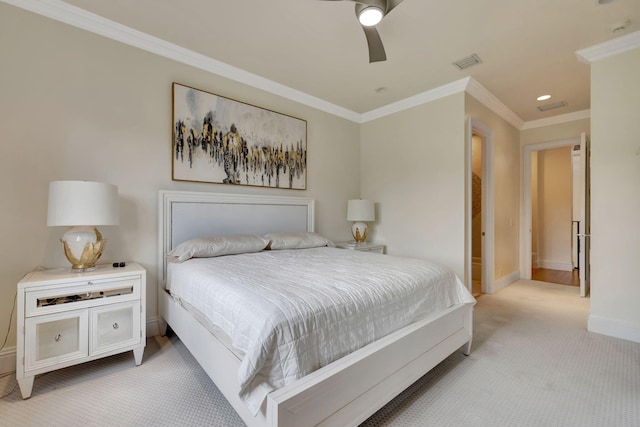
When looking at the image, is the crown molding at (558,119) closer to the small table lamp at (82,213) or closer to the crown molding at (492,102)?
the crown molding at (492,102)

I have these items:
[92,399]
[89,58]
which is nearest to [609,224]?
[92,399]

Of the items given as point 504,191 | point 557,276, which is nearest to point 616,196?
point 504,191

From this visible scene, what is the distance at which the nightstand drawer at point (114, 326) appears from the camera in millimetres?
1894

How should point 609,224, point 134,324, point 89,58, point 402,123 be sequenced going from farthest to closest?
1. point 402,123
2. point 609,224
3. point 89,58
4. point 134,324

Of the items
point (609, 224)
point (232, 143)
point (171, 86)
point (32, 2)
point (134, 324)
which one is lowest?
point (134, 324)

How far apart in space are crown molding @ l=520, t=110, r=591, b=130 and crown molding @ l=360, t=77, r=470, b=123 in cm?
238

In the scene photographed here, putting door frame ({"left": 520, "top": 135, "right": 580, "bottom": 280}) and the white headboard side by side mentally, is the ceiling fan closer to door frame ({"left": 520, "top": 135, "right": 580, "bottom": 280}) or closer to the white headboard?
the white headboard

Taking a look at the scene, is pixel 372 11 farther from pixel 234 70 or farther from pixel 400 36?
pixel 234 70

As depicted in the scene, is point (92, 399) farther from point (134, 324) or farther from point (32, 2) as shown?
point (32, 2)

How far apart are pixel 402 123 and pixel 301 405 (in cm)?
379

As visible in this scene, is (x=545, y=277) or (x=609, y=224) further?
(x=545, y=277)

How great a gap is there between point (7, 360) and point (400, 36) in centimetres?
406

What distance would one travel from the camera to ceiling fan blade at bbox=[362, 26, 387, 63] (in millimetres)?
1986

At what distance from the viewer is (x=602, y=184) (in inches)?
105
